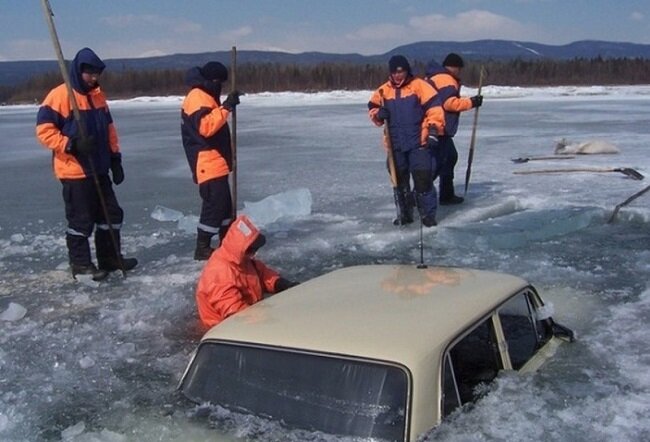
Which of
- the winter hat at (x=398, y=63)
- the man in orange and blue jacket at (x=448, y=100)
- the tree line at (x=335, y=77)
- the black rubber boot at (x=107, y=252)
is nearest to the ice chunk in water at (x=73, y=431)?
the black rubber boot at (x=107, y=252)

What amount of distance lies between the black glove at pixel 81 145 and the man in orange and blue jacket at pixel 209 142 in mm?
960

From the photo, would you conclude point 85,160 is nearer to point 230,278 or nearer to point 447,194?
point 230,278

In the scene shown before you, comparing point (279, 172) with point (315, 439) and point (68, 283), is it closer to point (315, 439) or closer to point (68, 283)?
point (68, 283)

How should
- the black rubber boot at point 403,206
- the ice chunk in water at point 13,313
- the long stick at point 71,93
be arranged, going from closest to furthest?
the ice chunk in water at point 13,313 → the long stick at point 71,93 → the black rubber boot at point 403,206

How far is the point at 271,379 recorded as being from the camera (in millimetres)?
3127

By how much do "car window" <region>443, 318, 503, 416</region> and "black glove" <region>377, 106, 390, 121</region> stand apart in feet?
17.0

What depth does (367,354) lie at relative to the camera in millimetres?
2969

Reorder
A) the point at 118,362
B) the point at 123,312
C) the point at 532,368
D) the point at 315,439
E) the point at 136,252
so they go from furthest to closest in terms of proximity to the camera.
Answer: the point at 136,252 → the point at 123,312 → the point at 118,362 → the point at 532,368 → the point at 315,439

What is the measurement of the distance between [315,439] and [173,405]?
0.86 metres

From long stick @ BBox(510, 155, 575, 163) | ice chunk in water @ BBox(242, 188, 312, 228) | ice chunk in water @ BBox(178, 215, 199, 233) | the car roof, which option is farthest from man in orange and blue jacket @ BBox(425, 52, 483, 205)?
the car roof

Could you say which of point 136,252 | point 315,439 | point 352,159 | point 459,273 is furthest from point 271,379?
point 352,159

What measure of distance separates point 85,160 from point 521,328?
4240mm

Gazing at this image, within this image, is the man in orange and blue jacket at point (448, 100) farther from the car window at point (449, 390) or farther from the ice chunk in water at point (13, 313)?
the car window at point (449, 390)

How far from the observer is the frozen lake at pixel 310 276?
139 inches
